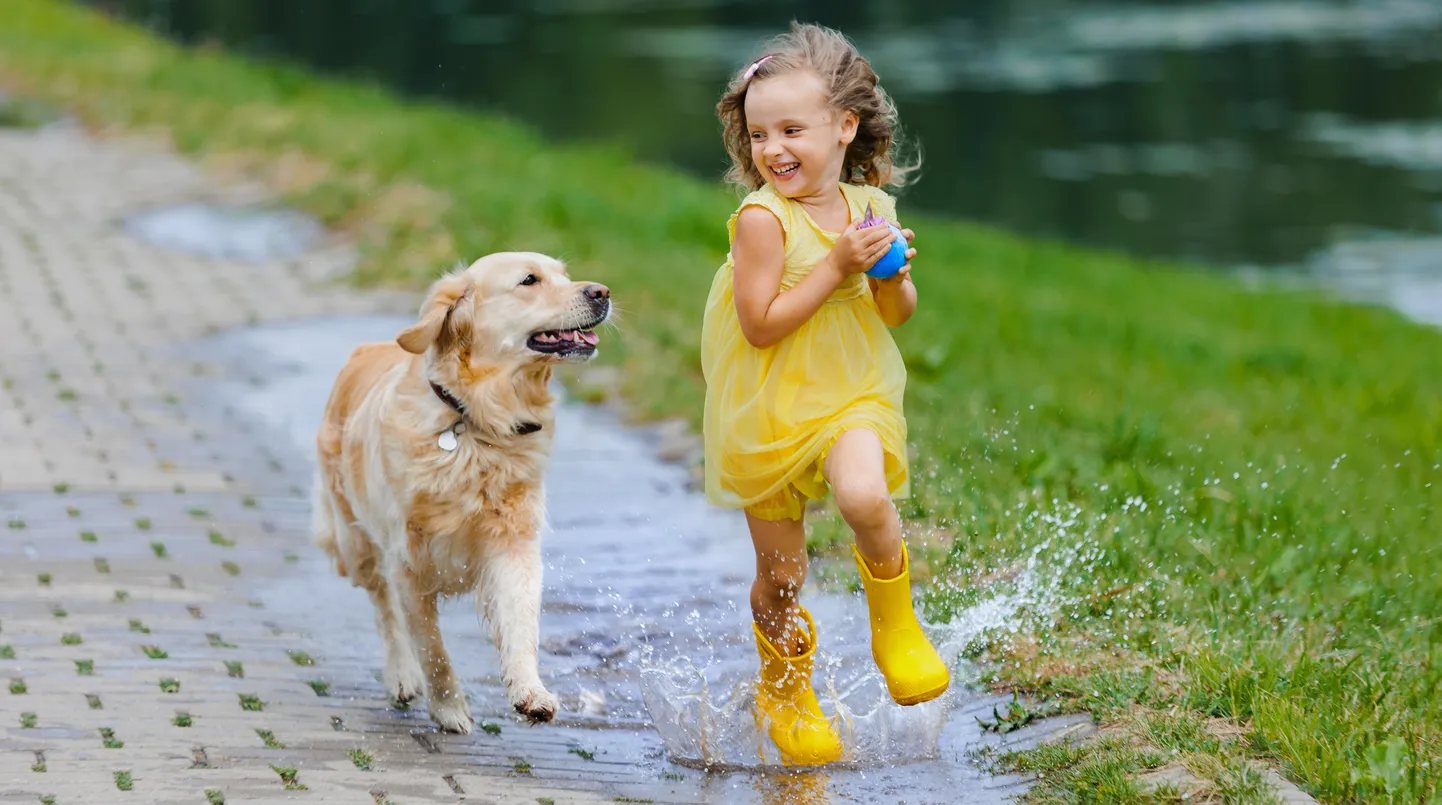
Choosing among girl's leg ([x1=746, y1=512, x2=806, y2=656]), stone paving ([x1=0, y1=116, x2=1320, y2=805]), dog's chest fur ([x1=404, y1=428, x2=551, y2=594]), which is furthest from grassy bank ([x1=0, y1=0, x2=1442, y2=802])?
dog's chest fur ([x1=404, y1=428, x2=551, y2=594])

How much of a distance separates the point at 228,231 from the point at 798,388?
9.23 m

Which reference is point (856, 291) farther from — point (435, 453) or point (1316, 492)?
point (1316, 492)

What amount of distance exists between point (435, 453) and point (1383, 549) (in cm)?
397

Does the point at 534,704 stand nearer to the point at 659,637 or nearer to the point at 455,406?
the point at 455,406

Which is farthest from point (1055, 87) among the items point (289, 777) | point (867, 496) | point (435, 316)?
point (289, 777)

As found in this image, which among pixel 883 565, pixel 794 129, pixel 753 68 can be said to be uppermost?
pixel 753 68

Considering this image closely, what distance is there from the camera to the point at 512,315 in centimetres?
500

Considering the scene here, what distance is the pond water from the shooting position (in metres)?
22.1

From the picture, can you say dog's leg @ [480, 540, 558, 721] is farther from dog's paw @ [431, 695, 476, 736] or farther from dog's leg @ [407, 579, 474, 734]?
dog's paw @ [431, 695, 476, 736]

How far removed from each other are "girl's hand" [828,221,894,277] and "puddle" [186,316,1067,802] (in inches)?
57.7

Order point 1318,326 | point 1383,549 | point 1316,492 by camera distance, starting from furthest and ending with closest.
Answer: point 1318,326 < point 1316,492 < point 1383,549

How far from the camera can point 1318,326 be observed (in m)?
14.7

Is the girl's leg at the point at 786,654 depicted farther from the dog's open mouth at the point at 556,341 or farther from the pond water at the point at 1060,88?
the pond water at the point at 1060,88

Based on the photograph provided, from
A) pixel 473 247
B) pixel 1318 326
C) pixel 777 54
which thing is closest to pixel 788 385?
pixel 777 54
